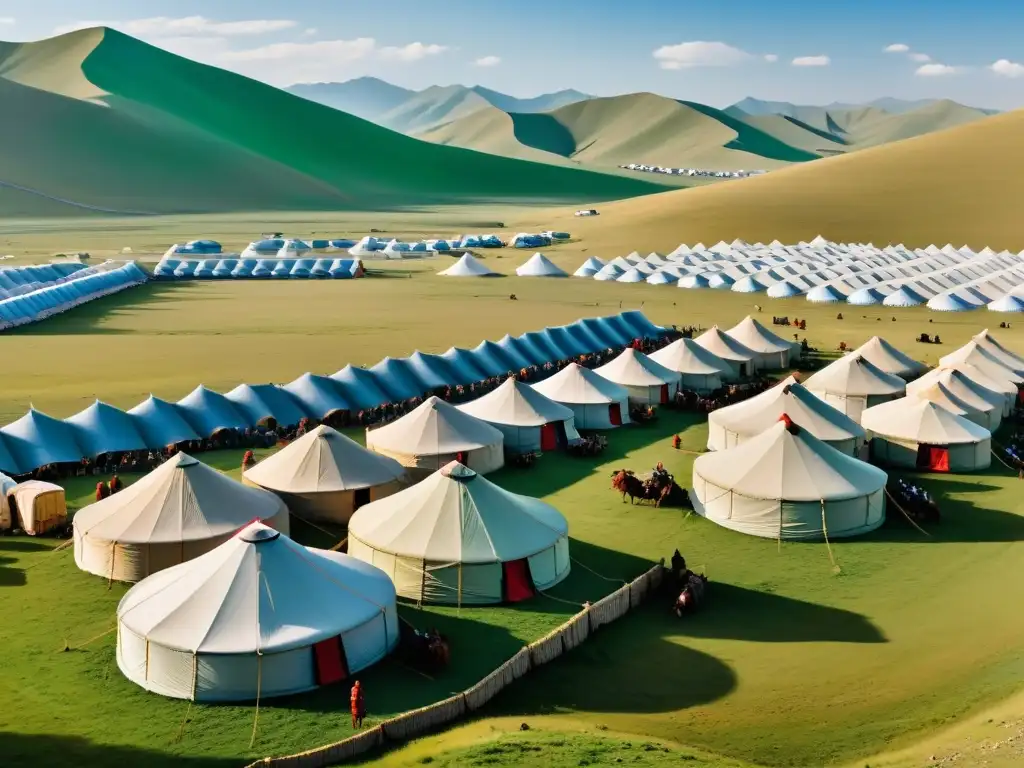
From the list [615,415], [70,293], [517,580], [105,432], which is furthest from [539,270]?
[517,580]

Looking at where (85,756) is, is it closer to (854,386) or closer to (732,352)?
(854,386)

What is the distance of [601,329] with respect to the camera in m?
52.0

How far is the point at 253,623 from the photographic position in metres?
18.6

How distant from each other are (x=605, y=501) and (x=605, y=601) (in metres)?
8.26

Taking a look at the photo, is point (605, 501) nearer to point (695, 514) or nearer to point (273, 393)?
point (695, 514)

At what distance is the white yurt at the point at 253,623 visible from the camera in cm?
1809

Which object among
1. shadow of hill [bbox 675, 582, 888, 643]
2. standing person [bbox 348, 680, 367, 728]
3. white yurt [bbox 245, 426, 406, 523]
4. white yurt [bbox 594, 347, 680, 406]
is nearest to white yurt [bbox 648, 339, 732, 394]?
white yurt [bbox 594, 347, 680, 406]

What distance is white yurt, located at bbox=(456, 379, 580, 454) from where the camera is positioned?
110ft

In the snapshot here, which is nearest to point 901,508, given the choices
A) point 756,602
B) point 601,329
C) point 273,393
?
point 756,602

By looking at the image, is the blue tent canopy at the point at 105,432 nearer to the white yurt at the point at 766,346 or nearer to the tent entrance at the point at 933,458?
the tent entrance at the point at 933,458

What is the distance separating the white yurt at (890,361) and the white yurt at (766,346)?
4.62 m

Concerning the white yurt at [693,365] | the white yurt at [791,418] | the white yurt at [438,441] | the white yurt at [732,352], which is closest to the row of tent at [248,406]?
the white yurt at [438,441]

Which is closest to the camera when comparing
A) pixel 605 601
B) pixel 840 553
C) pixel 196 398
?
pixel 605 601

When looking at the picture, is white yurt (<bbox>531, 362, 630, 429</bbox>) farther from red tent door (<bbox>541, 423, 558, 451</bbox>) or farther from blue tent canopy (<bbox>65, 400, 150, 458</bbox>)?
blue tent canopy (<bbox>65, 400, 150, 458</bbox>)
